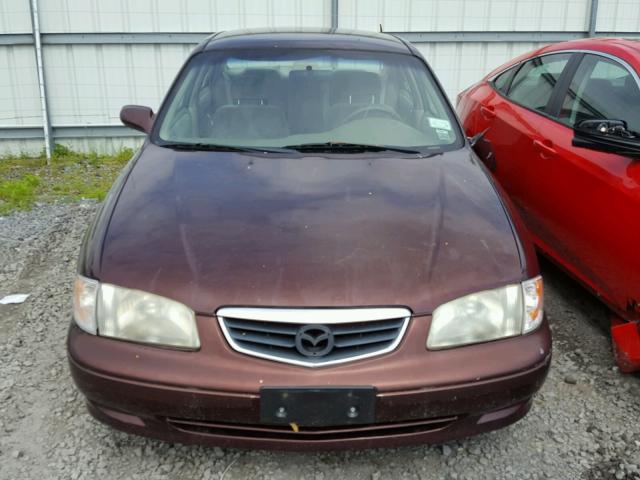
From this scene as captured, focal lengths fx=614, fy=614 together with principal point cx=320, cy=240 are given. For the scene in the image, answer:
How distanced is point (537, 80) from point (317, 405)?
119 inches

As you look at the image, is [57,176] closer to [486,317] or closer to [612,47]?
[612,47]

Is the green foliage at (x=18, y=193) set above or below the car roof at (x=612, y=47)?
below

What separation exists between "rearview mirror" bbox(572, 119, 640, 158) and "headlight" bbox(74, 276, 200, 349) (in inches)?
77.9

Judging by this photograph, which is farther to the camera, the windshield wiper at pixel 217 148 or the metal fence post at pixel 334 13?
the metal fence post at pixel 334 13

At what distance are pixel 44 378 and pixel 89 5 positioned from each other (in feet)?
17.9

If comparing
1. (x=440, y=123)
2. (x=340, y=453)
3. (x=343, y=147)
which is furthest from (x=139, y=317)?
(x=440, y=123)

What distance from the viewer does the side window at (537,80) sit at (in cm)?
380

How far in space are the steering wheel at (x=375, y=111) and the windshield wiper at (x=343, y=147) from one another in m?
0.24

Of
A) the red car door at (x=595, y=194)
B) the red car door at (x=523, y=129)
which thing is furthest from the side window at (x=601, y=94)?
the red car door at (x=523, y=129)

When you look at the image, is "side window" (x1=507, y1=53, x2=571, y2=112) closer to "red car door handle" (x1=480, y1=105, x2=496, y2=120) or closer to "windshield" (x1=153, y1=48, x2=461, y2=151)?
"red car door handle" (x1=480, y1=105, x2=496, y2=120)

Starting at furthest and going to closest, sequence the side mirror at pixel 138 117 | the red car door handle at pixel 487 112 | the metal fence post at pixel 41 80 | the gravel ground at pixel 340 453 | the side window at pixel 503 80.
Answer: the metal fence post at pixel 41 80 < the side window at pixel 503 80 < the red car door handle at pixel 487 112 < the side mirror at pixel 138 117 < the gravel ground at pixel 340 453

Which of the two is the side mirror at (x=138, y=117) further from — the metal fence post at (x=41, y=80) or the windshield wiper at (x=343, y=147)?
the metal fence post at (x=41, y=80)

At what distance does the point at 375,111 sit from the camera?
3102 millimetres

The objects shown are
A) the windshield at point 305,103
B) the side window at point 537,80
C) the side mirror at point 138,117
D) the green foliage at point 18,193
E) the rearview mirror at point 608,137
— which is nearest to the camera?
the rearview mirror at point 608,137
